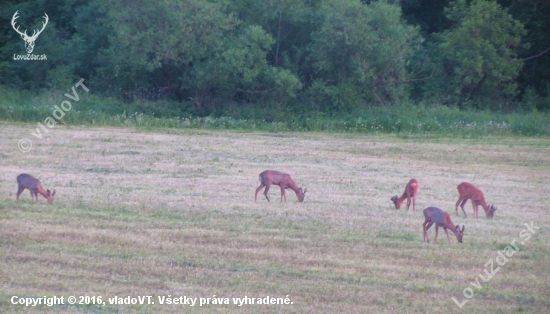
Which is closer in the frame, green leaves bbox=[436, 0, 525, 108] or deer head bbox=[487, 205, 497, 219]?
deer head bbox=[487, 205, 497, 219]

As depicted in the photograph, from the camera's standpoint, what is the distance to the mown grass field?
8.19 metres

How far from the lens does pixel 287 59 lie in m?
34.6

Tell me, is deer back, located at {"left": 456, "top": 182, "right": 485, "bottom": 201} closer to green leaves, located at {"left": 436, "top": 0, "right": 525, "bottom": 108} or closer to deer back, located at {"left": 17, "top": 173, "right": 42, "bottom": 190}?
deer back, located at {"left": 17, "top": 173, "right": 42, "bottom": 190}

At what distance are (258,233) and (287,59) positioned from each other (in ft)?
79.8

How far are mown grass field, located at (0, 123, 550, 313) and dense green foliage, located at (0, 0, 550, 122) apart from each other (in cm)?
1191

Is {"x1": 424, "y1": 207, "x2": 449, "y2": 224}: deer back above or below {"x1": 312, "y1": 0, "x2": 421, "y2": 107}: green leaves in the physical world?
below

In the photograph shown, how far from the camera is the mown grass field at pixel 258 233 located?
819 cm

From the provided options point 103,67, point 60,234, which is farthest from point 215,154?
point 103,67

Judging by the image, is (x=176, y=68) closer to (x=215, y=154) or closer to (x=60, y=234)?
(x=215, y=154)

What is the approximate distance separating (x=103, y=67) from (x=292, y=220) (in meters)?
26.0

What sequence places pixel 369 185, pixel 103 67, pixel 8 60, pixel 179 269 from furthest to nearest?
pixel 8 60 → pixel 103 67 → pixel 369 185 → pixel 179 269

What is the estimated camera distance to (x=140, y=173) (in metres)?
16.9

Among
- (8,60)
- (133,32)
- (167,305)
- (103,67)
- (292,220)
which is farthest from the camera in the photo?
(8,60)

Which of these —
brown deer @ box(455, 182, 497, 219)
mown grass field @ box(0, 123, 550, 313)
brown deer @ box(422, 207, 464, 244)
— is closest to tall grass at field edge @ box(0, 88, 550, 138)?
mown grass field @ box(0, 123, 550, 313)
